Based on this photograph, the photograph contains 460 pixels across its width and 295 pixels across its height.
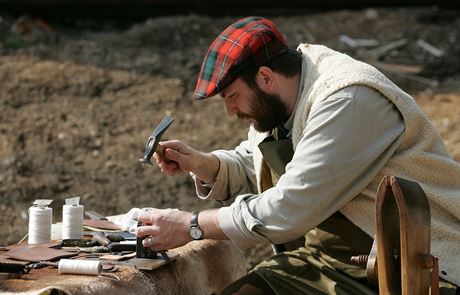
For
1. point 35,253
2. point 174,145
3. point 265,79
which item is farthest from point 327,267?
point 35,253

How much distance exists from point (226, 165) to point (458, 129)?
3.96 meters

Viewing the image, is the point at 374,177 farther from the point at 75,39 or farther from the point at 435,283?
the point at 75,39

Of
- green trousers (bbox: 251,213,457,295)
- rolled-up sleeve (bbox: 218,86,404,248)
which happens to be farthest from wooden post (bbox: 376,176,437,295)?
green trousers (bbox: 251,213,457,295)

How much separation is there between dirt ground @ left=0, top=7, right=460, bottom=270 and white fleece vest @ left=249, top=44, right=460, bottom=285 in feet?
9.79

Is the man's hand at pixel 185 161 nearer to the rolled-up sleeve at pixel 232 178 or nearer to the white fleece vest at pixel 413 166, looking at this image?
the rolled-up sleeve at pixel 232 178

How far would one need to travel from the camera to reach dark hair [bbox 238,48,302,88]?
12.2ft

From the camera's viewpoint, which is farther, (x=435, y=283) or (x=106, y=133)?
(x=106, y=133)

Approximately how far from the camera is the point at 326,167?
3.49 metres

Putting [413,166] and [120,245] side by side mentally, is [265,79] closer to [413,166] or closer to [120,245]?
[413,166]

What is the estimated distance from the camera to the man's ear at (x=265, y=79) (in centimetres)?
374

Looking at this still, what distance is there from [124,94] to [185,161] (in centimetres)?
446

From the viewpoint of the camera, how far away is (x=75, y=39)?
975 cm

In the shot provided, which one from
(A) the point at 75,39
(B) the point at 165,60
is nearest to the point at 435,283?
(B) the point at 165,60

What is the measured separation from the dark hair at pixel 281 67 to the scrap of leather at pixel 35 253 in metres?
0.95
